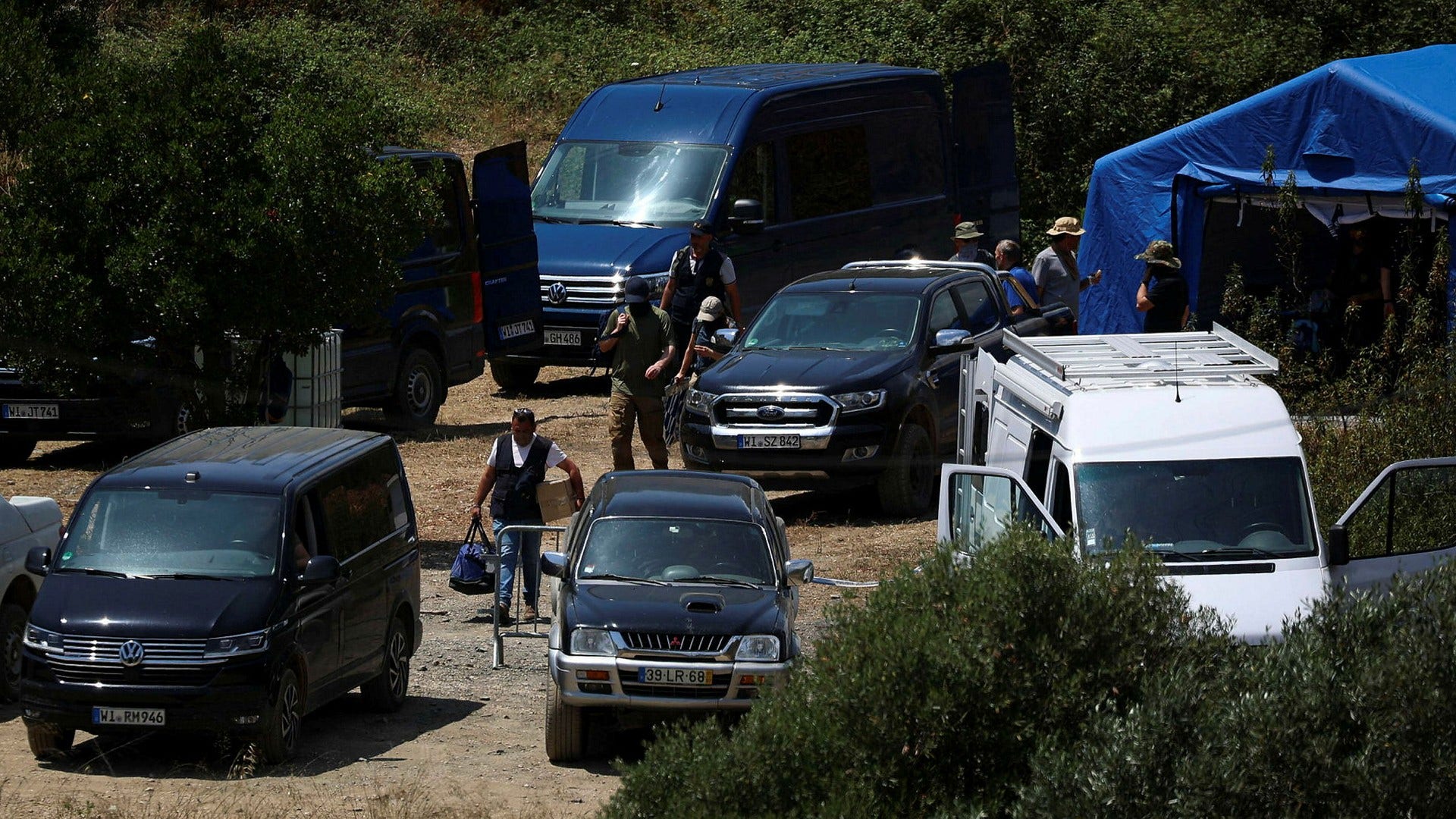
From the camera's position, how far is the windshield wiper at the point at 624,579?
9.57 m

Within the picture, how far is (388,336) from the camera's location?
704 inches

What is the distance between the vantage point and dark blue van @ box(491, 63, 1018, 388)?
1878 cm

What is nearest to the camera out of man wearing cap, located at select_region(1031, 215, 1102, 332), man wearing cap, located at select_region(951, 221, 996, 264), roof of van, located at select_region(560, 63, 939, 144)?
man wearing cap, located at select_region(1031, 215, 1102, 332)

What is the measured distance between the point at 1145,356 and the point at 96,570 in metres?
6.12

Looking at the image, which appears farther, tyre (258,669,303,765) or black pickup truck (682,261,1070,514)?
black pickup truck (682,261,1070,514)

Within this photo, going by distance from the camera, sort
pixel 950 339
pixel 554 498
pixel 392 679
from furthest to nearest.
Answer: pixel 950 339, pixel 554 498, pixel 392 679

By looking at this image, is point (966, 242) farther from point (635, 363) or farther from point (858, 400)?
point (635, 363)

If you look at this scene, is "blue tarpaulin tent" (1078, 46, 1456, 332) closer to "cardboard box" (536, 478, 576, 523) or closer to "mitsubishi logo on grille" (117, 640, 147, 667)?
"cardboard box" (536, 478, 576, 523)

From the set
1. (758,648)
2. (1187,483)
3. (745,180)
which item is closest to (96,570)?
(758,648)

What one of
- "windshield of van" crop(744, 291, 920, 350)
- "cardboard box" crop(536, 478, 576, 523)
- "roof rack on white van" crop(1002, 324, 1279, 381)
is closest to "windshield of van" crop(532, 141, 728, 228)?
"windshield of van" crop(744, 291, 920, 350)

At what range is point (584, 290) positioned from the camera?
61.5 ft

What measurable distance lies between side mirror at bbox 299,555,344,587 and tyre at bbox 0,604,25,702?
1.95 metres

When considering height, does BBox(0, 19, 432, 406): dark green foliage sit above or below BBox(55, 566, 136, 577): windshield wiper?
above

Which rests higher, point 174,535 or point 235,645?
point 174,535
